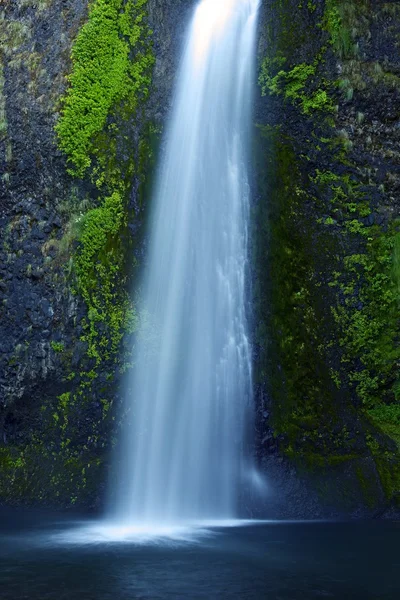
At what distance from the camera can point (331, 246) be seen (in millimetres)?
12047

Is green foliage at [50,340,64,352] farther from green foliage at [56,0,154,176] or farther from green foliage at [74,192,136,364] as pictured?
green foliage at [56,0,154,176]

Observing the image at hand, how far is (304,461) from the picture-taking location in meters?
10.4

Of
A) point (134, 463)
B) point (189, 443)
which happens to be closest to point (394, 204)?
point (189, 443)

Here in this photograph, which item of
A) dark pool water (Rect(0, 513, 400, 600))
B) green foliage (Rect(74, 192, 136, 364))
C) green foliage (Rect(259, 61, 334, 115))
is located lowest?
dark pool water (Rect(0, 513, 400, 600))

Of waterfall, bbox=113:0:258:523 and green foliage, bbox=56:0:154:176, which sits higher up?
green foliage, bbox=56:0:154:176

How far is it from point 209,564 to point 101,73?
9472 mm

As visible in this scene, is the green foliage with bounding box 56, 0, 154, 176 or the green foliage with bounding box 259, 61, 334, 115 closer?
the green foliage with bounding box 56, 0, 154, 176

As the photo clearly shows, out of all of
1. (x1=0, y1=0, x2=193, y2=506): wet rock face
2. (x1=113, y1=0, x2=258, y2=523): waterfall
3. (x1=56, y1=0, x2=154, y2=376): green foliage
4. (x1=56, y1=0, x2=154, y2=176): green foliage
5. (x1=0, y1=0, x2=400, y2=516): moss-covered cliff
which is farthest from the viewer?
(x1=56, y1=0, x2=154, y2=176): green foliage

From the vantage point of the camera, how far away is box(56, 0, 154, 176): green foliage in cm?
1236

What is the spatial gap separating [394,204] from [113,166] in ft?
17.1

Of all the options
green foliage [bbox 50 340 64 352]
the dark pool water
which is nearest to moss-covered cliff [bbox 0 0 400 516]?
green foliage [bbox 50 340 64 352]

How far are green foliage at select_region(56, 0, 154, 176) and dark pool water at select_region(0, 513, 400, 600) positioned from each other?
6.87m

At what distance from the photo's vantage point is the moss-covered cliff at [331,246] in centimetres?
1055

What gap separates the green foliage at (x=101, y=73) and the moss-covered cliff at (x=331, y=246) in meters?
2.42
